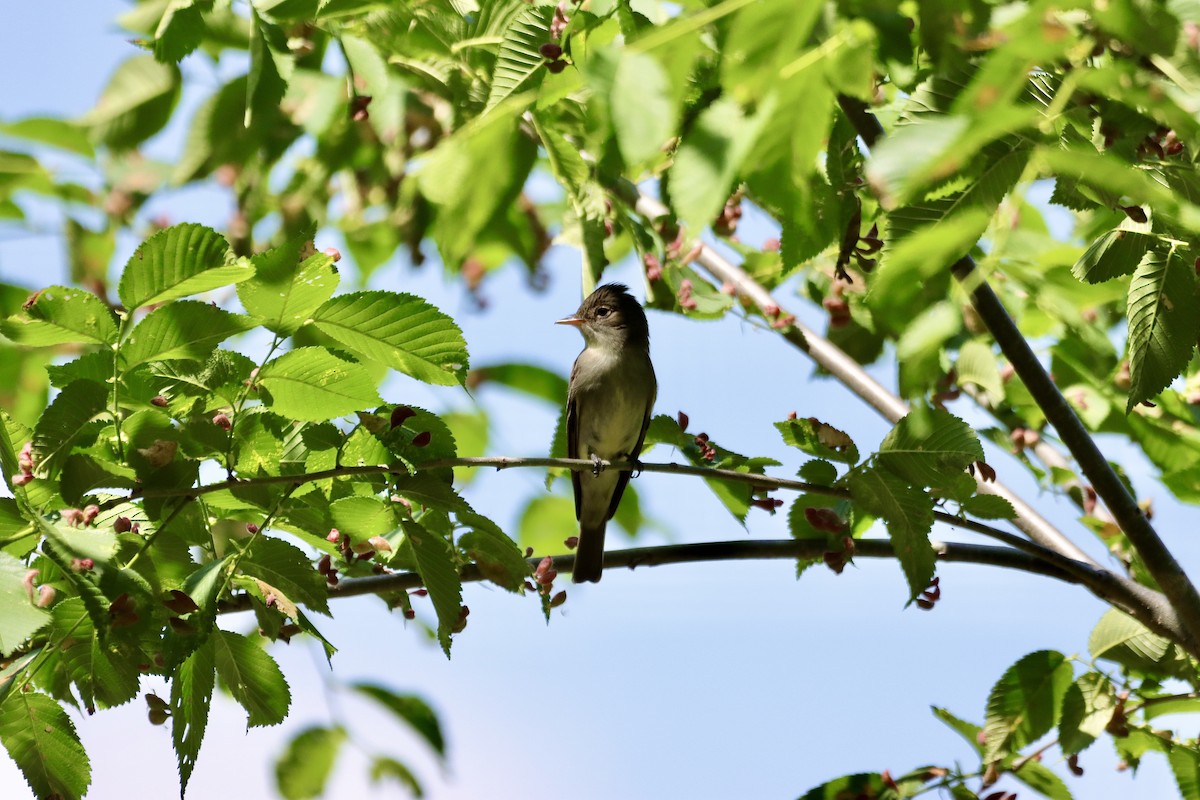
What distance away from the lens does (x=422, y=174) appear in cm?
175

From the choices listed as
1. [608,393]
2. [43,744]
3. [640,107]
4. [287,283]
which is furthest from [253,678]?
[608,393]

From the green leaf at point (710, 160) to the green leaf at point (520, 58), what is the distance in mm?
944

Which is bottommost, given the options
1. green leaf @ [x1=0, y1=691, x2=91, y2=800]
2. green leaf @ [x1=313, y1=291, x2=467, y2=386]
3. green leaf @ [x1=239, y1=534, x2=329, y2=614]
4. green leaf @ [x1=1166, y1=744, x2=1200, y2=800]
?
green leaf @ [x1=0, y1=691, x2=91, y2=800]

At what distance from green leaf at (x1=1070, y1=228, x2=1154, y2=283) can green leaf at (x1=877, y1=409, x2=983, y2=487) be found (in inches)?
20.0

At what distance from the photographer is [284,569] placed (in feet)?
8.78

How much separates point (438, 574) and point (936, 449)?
1.18 meters

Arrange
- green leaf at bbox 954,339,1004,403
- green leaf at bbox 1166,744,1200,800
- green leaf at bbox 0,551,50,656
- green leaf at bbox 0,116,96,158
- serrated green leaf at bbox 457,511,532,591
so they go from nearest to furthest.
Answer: green leaf at bbox 0,551,50,656 < serrated green leaf at bbox 457,511,532,591 < green leaf at bbox 1166,744,1200,800 < green leaf at bbox 954,339,1004,403 < green leaf at bbox 0,116,96,158

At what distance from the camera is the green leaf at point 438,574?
8.71ft

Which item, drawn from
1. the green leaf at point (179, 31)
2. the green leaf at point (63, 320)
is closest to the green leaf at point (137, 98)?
the green leaf at point (179, 31)

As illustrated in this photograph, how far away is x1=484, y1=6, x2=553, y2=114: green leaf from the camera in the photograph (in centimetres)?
247

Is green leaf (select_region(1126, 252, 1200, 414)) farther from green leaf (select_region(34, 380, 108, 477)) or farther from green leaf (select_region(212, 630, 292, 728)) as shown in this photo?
green leaf (select_region(34, 380, 108, 477))

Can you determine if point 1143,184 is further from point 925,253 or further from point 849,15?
point 849,15

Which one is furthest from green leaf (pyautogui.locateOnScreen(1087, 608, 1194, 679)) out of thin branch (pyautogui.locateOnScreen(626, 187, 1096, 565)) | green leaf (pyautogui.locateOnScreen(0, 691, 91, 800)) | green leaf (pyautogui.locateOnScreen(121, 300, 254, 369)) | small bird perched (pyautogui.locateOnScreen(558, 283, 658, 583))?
small bird perched (pyautogui.locateOnScreen(558, 283, 658, 583))

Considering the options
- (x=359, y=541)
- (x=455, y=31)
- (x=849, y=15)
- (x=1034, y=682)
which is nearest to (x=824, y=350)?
(x=1034, y=682)
